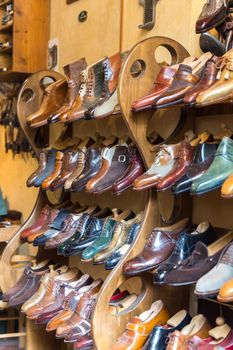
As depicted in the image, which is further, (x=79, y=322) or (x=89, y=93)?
(x=89, y=93)

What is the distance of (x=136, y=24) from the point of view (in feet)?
7.59

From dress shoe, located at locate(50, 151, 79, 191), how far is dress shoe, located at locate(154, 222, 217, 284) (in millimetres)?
717

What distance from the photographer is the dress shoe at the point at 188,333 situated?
4.94 ft

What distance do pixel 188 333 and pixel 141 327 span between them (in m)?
0.18

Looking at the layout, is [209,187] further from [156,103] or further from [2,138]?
[2,138]

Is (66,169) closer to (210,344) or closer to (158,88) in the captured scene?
(158,88)

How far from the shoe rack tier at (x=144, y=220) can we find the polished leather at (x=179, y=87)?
0.17 m

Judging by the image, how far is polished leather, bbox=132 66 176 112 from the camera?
169 cm

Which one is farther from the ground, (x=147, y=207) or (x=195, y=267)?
(x=147, y=207)

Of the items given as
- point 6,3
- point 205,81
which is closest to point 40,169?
point 205,81

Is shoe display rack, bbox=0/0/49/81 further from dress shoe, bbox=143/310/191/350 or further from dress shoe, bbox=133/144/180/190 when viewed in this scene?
dress shoe, bbox=143/310/191/350

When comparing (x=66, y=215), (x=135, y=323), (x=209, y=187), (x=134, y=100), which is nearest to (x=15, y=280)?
(x=66, y=215)

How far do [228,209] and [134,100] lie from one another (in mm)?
482

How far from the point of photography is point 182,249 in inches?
63.7
